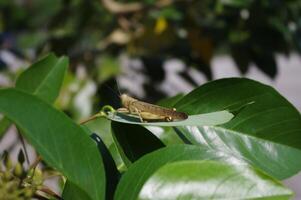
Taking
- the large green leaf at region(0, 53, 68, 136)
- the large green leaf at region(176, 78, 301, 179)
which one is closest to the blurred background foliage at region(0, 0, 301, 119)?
the large green leaf at region(0, 53, 68, 136)

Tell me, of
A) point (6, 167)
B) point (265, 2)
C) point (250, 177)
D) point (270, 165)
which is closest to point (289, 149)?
point (270, 165)

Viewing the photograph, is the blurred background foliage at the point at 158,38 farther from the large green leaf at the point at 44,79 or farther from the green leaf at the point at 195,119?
the green leaf at the point at 195,119

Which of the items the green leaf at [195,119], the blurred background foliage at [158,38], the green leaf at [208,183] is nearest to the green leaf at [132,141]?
the green leaf at [195,119]

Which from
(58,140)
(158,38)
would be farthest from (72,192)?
(158,38)

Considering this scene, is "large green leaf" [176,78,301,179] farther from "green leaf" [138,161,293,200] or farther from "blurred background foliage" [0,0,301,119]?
"blurred background foliage" [0,0,301,119]

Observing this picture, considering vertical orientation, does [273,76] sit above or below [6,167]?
below

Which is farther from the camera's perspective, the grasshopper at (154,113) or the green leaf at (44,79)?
the green leaf at (44,79)

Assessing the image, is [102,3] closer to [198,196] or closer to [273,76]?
[273,76]
